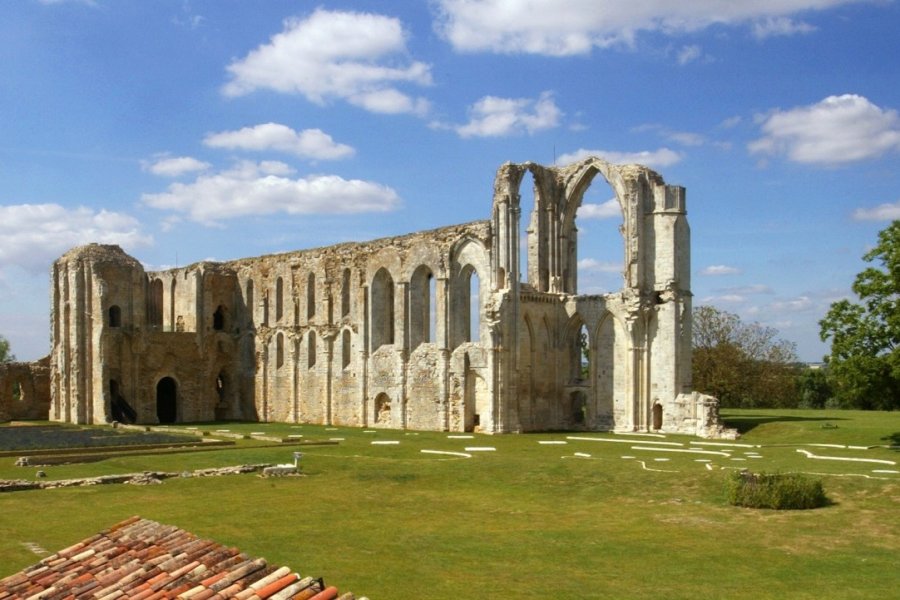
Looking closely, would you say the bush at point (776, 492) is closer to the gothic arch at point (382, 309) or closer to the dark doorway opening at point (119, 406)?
the gothic arch at point (382, 309)

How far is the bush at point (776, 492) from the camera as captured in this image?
59.4 feet

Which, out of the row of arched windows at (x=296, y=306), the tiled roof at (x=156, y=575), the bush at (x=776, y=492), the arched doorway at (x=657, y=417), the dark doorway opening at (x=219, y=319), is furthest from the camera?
the dark doorway opening at (x=219, y=319)

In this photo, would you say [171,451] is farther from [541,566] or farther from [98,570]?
[98,570]

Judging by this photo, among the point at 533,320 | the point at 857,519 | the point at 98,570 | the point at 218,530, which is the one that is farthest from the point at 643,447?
the point at 98,570

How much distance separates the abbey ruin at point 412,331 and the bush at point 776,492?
16.3 m

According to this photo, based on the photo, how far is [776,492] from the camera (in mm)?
18141

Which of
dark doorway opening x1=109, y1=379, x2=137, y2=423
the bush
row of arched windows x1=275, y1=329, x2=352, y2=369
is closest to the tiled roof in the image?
the bush

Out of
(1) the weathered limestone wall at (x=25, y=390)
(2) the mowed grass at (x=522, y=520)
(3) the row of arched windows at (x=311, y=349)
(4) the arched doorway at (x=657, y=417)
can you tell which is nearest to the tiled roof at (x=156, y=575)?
(2) the mowed grass at (x=522, y=520)

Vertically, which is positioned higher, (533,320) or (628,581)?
(533,320)

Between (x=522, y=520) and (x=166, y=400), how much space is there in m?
38.3

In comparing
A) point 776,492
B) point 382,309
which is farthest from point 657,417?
point 776,492

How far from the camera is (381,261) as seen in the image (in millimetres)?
44906

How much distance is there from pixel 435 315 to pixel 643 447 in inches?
562

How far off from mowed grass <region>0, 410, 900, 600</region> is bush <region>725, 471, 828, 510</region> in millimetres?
362
